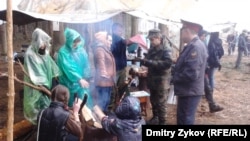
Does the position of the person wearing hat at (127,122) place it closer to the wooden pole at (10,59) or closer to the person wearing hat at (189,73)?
the wooden pole at (10,59)

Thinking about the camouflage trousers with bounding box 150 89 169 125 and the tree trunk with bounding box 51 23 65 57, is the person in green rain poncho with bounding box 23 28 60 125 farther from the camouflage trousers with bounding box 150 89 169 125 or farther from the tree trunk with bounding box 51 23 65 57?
the tree trunk with bounding box 51 23 65 57

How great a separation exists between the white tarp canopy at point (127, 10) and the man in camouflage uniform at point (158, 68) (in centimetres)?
66

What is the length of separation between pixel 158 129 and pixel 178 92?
0.92m

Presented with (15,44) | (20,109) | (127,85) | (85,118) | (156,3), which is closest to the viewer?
(85,118)

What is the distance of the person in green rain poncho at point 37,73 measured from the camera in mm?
4793

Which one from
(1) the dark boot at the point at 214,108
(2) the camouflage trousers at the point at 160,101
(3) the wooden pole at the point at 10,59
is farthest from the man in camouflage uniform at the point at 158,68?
(3) the wooden pole at the point at 10,59

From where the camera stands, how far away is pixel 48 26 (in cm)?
869

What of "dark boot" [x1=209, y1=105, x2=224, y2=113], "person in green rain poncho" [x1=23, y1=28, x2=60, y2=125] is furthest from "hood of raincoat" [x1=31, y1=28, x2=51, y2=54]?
"dark boot" [x1=209, y1=105, x2=224, y2=113]

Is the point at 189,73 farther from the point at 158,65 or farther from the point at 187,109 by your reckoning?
the point at 158,65

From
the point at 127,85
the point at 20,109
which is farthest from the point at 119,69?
the point at 20,109

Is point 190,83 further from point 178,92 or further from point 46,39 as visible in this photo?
point 46,39

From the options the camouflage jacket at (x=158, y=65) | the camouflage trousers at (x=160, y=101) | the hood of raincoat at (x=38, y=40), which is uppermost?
the hood of raincoat at (x=38, y=40)

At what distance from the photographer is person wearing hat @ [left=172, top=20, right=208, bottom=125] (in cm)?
461

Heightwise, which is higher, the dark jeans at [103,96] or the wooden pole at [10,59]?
the wooden pole at [10,59]
